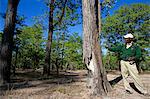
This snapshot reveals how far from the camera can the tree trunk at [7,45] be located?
35.4ft

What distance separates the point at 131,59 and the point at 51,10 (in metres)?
13.3

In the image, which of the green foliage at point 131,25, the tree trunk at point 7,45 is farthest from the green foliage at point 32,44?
the tree trunk at point 7,45

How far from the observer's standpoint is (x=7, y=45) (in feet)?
35.7

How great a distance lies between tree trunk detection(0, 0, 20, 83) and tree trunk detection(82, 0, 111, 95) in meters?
3.70

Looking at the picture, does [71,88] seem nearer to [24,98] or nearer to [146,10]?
[24,98]

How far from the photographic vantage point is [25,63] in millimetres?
54625

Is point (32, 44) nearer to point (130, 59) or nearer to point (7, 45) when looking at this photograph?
point (7, 45)

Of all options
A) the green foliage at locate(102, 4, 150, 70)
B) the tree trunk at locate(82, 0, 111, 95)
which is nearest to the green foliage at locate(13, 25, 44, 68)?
the green foliage at locate(102, 4, 150, 70)

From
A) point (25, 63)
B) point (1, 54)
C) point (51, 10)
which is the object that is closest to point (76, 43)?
point (25, 63)

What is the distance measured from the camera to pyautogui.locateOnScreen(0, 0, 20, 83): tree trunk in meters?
10.8

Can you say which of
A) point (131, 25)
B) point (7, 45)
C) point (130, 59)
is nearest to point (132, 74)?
point (130, 59)

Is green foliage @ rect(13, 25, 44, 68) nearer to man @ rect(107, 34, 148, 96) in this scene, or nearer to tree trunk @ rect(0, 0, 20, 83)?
tree trunk @ rect(0, 0, 20, 83)

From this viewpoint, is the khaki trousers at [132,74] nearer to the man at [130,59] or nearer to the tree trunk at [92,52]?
the man at [130,59]

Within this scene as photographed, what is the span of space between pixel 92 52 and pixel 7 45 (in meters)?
4.08
